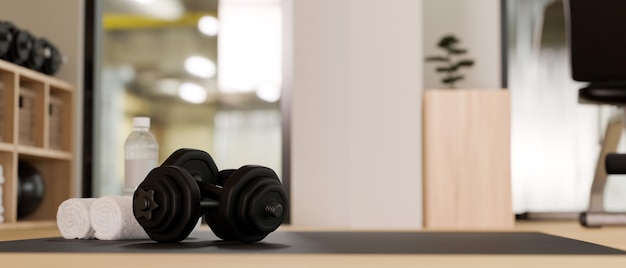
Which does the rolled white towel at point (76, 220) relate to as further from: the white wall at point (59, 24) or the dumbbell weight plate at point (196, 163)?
the white wall at point (59, 24)

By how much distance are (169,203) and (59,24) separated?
11.1 feet

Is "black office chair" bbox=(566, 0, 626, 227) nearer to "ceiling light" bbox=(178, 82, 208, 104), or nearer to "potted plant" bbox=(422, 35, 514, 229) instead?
"potted plant" bbox=(422, 35, 514, 229)

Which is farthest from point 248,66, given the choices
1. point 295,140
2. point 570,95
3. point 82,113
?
point 570,95

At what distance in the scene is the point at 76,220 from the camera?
145cm

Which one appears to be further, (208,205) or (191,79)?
(191,79)

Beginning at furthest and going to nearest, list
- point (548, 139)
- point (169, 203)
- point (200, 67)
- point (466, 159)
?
point (548, 139) → point (200, 67) → point (466, 159) → point (169, 203)

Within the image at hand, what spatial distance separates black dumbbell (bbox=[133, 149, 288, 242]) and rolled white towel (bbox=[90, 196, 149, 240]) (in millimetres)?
137

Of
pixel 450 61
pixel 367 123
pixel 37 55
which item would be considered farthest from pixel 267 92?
pixel 367 123

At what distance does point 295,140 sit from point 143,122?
122 centimetres

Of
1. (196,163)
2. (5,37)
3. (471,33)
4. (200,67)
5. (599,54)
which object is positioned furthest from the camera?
(200,67)

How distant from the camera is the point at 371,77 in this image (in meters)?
2.99

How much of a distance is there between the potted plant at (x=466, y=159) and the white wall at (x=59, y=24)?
1994 mm

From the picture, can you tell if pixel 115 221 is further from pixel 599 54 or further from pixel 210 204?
pixel 599 54

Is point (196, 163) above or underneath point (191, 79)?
underneath
